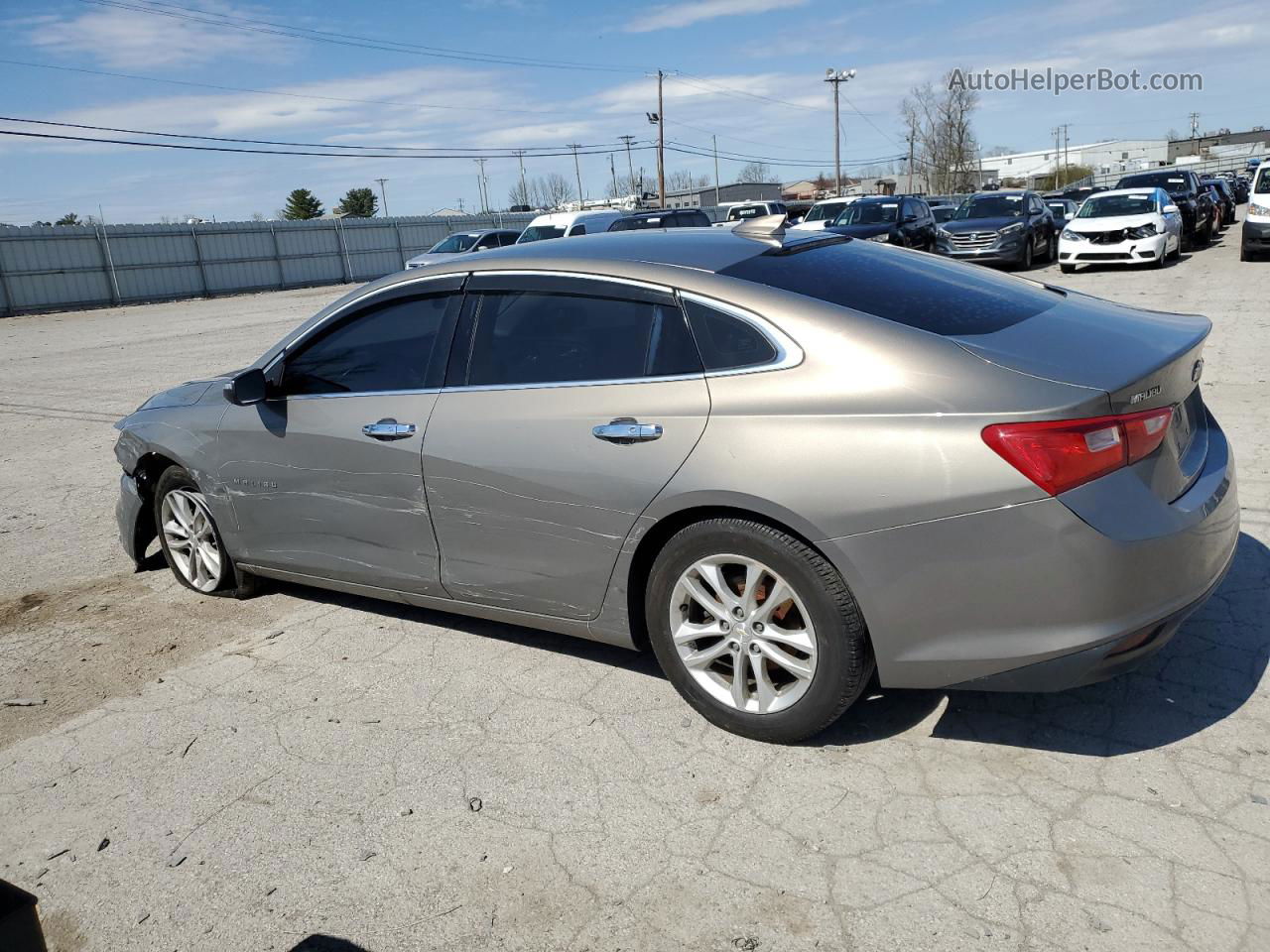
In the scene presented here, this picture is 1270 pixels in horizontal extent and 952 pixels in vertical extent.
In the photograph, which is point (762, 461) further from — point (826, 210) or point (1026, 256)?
point (826, 210)

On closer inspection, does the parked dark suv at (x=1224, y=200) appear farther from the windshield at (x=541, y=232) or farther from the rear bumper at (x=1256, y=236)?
the windshield at (x=541, y=232)

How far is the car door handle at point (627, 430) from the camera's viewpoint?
3.40 meters

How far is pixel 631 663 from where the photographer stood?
4.16m

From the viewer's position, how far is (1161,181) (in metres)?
25.6

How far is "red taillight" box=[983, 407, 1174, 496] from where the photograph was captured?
281cm

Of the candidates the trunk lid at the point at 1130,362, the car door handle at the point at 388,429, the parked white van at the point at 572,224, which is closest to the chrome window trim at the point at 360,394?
the car door handle at the point at 388,429

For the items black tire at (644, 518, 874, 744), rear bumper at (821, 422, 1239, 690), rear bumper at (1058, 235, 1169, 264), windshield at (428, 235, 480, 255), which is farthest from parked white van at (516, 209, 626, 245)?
rear bumper at (821, 422, 1239, 690)

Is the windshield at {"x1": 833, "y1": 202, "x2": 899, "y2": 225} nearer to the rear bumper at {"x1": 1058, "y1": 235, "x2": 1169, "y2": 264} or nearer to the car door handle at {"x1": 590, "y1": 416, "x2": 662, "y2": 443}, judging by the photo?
the rear bumper at {"x1": 1058, "y1": 235, "x2": 1169, "y2": 264}

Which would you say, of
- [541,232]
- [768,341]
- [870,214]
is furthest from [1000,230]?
[768,341]

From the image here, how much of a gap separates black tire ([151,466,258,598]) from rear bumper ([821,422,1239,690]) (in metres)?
3.30

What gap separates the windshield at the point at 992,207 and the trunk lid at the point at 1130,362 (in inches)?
805

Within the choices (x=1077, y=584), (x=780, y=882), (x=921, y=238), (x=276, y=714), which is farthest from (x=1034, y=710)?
(x=921, y=238)

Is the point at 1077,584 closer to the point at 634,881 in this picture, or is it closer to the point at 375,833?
the point at 634,881

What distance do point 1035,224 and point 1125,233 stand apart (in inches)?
115
